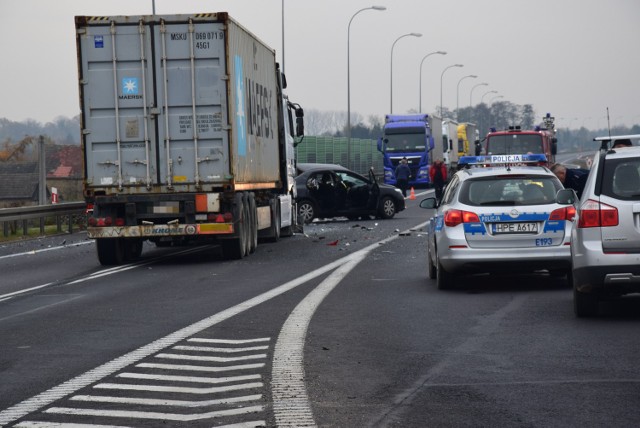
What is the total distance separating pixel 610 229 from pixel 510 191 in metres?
3.51

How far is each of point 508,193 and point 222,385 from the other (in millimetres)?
7061

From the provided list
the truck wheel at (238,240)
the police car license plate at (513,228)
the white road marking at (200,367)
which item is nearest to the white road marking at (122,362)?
the white road marking at (200,367)

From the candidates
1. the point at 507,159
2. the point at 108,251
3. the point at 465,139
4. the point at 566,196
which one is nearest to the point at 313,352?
the point at 566,196

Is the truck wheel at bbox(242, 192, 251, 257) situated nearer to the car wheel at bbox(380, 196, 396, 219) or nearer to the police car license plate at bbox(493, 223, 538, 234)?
the police car license plate at bbox(493, 223, 538, 234)

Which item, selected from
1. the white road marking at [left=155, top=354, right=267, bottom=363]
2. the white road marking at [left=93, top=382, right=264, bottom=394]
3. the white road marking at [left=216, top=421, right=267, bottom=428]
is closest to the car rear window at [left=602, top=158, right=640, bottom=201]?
the white road marking at [left=155, top=354, right=267, bottom=363]

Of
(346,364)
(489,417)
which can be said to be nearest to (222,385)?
(346,364)

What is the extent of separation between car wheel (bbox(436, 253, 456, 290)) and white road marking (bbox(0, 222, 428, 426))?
5.83ft

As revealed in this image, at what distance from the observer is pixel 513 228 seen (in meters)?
14.2

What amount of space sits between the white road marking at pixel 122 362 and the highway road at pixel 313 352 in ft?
0.07

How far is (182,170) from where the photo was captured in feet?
65.9

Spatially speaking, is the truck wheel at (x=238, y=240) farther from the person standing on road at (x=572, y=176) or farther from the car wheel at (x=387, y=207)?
the car wheel at (x=387, y=207)

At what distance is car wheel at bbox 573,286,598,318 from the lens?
11336 mm

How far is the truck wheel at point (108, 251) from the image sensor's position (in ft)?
68.3

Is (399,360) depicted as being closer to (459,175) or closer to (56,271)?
(459,175)
